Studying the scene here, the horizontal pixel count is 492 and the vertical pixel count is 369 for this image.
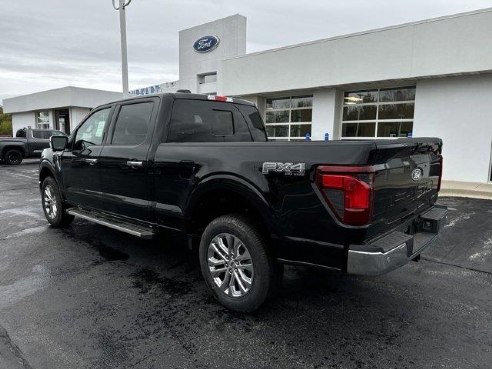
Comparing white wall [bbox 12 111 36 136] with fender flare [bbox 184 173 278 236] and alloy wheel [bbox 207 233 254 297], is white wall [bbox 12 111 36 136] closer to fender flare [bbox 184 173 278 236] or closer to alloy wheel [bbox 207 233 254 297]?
fender flare [bbox 184 173 278 236]

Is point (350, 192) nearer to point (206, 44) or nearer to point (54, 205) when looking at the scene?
point (54, 205)

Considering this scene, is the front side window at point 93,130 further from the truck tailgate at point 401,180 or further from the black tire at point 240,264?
the truck tailgate at point 401,180

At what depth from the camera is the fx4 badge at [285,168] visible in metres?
2.81

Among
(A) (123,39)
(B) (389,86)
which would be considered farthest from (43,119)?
(B) (389,86)

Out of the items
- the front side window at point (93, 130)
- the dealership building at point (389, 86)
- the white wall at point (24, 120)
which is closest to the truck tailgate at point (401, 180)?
the front side window at point (93, 130)

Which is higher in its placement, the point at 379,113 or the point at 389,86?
the point at 389,86

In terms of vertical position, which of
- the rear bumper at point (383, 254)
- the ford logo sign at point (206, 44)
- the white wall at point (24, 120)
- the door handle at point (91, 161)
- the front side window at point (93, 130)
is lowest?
→ the rear bumper at point (383, 254)

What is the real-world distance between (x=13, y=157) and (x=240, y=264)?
1941 cm

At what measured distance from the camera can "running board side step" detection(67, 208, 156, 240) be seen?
4.11 meters

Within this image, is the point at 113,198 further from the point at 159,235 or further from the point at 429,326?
the point at 429,326

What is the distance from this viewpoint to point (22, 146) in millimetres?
18750

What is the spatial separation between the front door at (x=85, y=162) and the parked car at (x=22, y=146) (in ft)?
49.3

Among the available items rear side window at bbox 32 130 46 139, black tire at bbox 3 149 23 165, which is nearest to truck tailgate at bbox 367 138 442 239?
rear side window at bbox 32 130 46 139

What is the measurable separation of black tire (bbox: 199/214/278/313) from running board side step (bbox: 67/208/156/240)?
837 millimetres
